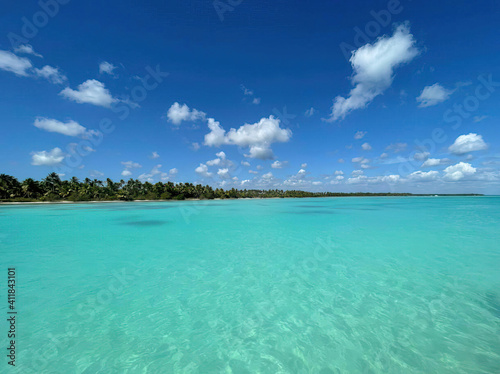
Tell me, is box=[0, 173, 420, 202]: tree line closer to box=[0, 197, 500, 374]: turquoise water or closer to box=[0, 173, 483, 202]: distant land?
box=[0, 173, 483, 202]: distant land

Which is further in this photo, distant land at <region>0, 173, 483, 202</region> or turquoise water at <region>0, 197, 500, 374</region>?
distant land at <region>0, 173, 483, 202</region>

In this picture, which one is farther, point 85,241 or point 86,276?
point 85,241

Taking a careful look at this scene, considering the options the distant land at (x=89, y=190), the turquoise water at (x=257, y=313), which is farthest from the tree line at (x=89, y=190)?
the turquoise water at (x=257, y=313)

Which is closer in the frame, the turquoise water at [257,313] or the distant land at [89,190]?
the turquoise water at [257,313]

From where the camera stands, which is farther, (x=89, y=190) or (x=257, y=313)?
(x=89, y=190)

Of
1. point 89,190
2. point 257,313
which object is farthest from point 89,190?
point 257,313

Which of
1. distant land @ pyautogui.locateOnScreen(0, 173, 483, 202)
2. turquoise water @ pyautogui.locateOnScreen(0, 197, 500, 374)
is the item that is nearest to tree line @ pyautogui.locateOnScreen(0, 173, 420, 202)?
distant land @ pyautogui.locateOnScreen(0, 173, 483, 202)

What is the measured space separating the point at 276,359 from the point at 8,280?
12978 millimetres

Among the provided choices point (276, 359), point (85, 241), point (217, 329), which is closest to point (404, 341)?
point (276, 359)

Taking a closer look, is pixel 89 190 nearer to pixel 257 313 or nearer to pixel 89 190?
pixel 89 190

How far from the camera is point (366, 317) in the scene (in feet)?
20.6

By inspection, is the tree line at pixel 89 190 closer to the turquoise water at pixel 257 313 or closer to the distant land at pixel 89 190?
the distant land at pixel 89 190

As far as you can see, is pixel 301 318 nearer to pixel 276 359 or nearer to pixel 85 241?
pixel 276 359

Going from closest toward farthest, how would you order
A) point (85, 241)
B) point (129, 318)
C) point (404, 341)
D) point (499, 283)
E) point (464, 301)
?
1. point (404, 341)
2. point (129, 318)
3. point (464, 301)
4. point (499, 283)
5. point (85, 241)
